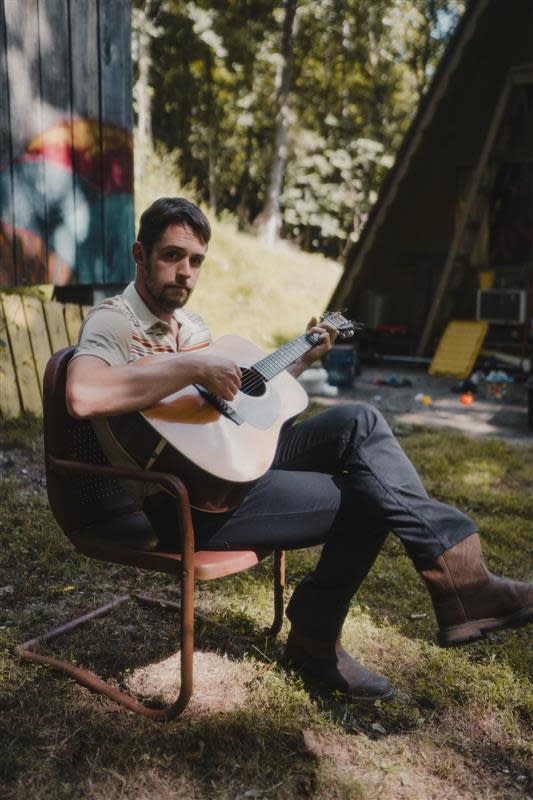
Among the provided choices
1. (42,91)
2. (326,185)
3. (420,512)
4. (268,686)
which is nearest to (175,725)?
(268,686)

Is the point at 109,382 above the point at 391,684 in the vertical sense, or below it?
above

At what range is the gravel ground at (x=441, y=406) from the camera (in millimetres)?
6340

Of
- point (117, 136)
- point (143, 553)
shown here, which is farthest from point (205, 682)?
point (117, 136)

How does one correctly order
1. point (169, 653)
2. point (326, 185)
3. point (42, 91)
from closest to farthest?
point (169, 653), point (42, 91), point (326, 185)

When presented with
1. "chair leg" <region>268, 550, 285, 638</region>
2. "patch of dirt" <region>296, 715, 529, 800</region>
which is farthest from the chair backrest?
"patch of dirt" <region>296, 715, 529, 800</region>

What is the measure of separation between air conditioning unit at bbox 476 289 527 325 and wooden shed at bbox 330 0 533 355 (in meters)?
Answer: 0.36

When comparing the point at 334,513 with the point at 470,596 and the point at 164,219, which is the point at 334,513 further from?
the point at 164,219

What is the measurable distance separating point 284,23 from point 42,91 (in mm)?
14478

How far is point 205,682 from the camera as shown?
7.81 ft

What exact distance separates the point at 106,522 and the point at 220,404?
58 centimetres

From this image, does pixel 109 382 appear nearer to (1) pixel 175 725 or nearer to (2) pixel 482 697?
(1) pixel 175 725

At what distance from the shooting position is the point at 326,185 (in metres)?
22.1

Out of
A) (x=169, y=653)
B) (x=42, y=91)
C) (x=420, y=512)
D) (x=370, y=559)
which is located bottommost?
(x=169, y=653)

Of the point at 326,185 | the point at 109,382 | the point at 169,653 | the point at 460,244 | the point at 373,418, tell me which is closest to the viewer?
the point at 109,382
